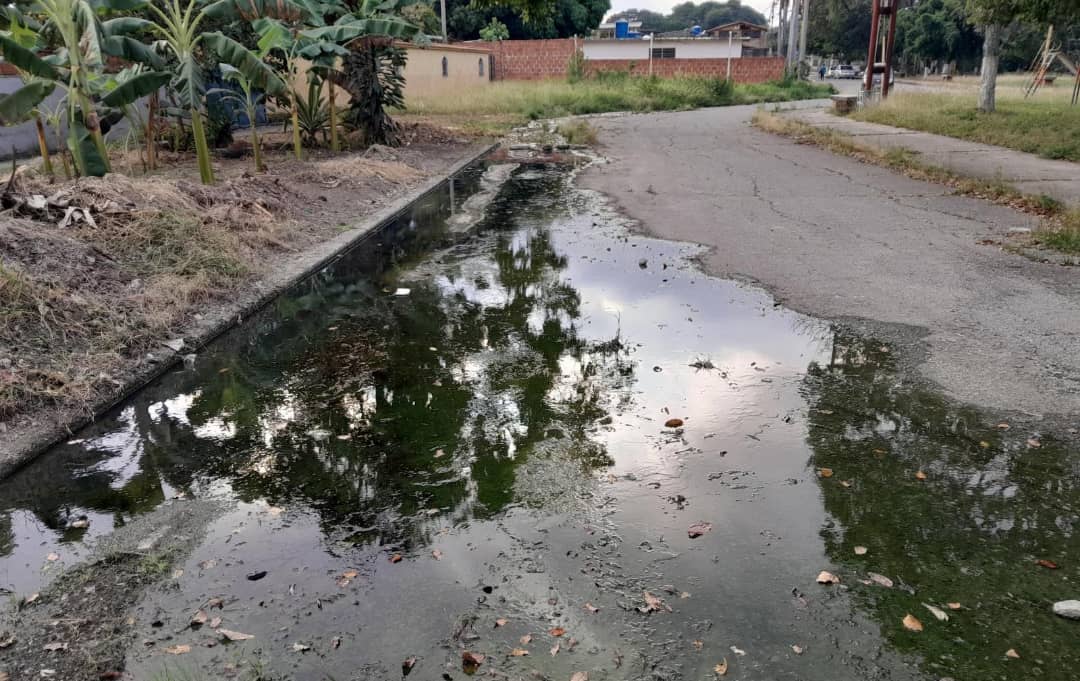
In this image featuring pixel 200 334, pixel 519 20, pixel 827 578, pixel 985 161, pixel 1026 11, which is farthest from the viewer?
pixel 519 20

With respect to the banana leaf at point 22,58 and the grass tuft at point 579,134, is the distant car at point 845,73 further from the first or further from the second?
the banana leaf at point 22,58

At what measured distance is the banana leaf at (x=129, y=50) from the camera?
942cm

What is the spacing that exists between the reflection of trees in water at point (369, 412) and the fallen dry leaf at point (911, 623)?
1.78 meters

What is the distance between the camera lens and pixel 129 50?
978cm

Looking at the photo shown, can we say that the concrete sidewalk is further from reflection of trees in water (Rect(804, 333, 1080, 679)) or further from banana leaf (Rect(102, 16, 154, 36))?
banana leaf (Rect(102, 16, 154, 36))

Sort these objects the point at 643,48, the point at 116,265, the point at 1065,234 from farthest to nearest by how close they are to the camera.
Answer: the point at 643,48 → the point at 1065,234 → the point at 116,265

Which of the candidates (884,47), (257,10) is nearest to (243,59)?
(257,10)

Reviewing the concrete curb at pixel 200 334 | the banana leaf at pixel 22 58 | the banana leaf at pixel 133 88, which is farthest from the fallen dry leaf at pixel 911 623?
the banana leaf at pixel 133 88

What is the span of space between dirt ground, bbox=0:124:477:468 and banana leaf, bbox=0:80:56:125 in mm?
785

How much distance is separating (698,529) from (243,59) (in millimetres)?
10089

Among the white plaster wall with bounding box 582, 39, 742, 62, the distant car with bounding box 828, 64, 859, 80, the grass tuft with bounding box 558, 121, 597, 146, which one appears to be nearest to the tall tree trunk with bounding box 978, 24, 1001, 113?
the grass tuft with bounding box 558, 121, 597, 146

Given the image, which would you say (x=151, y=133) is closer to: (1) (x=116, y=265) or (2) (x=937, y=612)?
(1) (x=116, y=265)

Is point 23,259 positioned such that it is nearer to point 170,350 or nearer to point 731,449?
point 170,350

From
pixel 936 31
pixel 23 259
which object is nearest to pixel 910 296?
pixel 23 259
